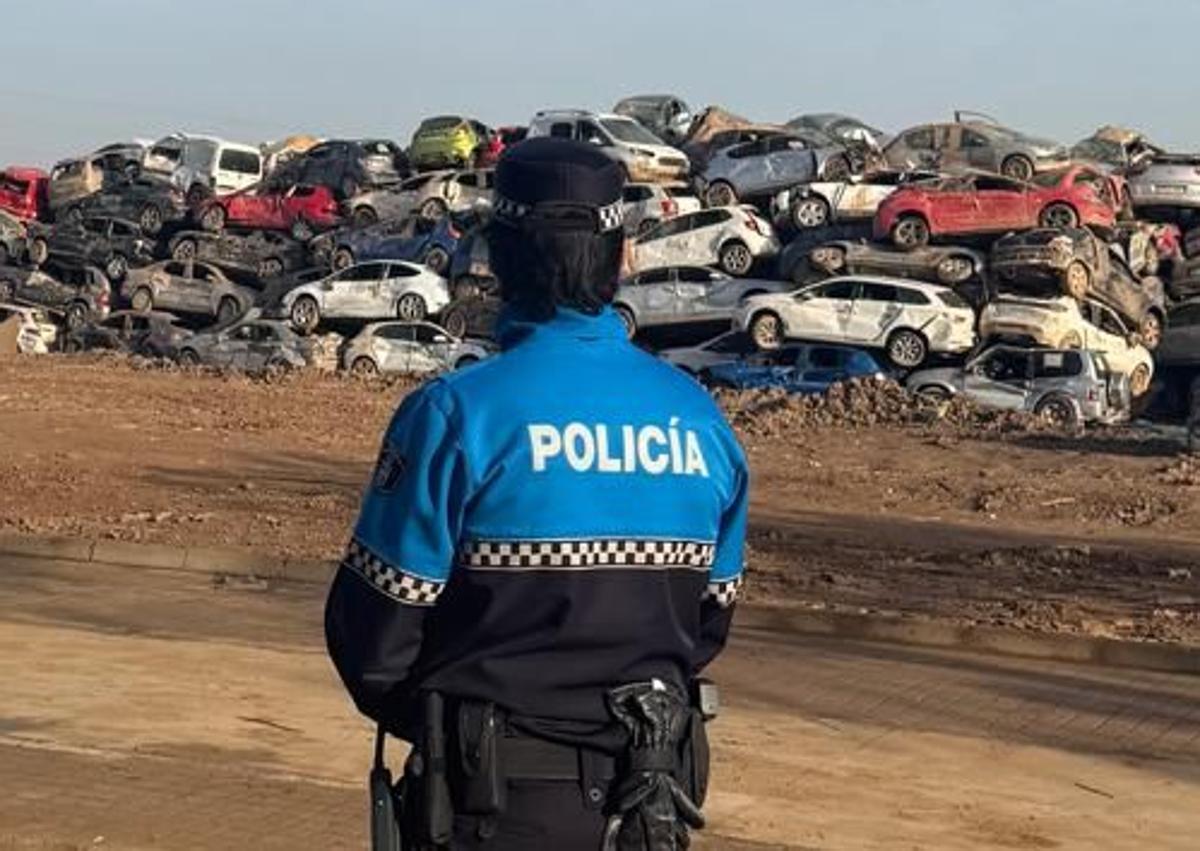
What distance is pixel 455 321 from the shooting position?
39375 mm

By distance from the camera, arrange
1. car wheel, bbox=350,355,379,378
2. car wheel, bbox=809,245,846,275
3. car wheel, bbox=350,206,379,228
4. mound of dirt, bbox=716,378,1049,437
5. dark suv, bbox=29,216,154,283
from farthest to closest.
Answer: dark suv, bbox=29,216,154,283, car wheel, bbox=350,206,379,228, car wheel, bbox=809,245,846,275, car wheel, bbox=350,355,379,378, mound of dirt, bbox=716,378,1049,437

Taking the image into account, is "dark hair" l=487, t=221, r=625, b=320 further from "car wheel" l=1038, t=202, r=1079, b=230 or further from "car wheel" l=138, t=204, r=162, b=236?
"car wheel" l=138, t=204, r=162, b=236

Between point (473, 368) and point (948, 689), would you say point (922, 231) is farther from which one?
point (473, 368)

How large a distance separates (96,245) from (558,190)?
45.4 m

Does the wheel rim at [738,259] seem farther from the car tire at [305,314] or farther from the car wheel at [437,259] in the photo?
the car tire at [305,314]

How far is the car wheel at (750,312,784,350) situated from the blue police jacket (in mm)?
31755

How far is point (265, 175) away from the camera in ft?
175

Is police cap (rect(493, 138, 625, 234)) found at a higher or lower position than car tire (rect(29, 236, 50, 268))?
higher

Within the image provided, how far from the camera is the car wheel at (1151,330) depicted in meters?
36.8

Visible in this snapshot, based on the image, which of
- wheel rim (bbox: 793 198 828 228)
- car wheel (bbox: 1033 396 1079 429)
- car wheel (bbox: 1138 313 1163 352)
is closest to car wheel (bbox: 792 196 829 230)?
wheel rim (bbox: 793 198 828 228)

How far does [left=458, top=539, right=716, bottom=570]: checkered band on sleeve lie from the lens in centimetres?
344

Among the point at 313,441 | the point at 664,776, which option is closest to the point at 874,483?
the point at 313,441

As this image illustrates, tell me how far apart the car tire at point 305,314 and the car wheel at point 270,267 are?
5585 millimetres

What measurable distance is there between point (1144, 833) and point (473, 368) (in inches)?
235
